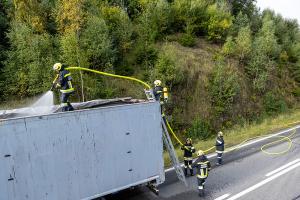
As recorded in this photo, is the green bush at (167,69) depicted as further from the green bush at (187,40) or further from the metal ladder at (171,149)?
the metal ladder at (171,149)

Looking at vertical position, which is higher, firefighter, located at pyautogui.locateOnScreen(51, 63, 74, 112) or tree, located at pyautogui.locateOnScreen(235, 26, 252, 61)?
tree, located at pyautogui.locateOnScreen(235, 26, 252, 61)

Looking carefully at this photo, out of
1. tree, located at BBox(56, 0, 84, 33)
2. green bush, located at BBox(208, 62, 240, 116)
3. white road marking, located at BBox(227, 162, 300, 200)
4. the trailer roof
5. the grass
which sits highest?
tree, located at BBox(56, 0, 84, 33)

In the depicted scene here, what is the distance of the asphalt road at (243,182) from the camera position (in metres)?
9.03

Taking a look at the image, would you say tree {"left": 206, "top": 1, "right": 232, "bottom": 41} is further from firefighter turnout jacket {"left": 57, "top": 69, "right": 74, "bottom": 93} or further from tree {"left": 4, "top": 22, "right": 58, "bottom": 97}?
firefighter turnout jacket {"left": 57, "top": 69, "right": 74, "bottom": 93}

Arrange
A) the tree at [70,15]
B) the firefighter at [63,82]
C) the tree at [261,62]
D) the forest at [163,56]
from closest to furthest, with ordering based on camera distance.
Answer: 1. the firefighter at [63,82]
2. the forest at [163,56]
3. the tree at [70,15]
4. the tree at [261,62]

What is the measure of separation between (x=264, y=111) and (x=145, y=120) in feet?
66.4

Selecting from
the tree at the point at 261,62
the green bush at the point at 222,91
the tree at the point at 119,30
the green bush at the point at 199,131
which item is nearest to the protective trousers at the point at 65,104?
the green bush at the point at 199,131

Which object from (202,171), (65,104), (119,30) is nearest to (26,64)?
(119,30)

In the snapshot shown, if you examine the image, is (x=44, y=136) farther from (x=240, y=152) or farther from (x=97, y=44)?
(x=97, y=44)

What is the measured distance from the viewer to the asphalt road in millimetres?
9031

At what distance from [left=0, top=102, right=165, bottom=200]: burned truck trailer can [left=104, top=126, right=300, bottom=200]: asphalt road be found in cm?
140

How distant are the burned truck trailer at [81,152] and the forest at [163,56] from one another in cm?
1088

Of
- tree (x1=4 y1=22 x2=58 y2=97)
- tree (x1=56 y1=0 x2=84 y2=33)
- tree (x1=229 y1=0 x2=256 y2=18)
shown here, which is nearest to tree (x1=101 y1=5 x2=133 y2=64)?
tree (x1=56 y1=0 x2=84 y2=33)

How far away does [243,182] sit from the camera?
10055mm
